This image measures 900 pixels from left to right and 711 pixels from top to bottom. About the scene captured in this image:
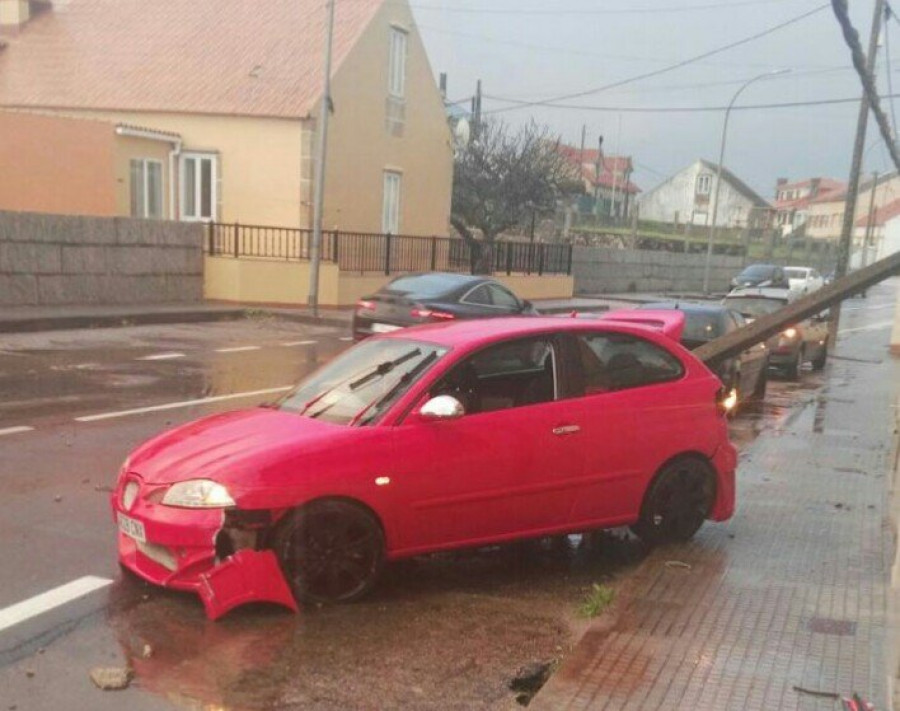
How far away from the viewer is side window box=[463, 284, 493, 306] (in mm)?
15812

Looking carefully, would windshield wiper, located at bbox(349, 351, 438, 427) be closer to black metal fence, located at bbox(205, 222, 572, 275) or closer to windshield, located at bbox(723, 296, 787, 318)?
windshield, located at bbox(723, 296, 787, 318)

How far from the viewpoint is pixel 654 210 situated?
96.8 metres

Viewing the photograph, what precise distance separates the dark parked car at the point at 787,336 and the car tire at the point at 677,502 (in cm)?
1012

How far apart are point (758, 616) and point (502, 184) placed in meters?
33.1

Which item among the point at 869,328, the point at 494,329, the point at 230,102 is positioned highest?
the point at 230,102

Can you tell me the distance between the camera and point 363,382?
573cm

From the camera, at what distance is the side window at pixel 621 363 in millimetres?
5973

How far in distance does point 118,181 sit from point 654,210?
78.7 meters

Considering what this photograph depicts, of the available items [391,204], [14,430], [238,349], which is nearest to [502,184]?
[391,204]

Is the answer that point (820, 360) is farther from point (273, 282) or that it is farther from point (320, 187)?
point (273, 282)

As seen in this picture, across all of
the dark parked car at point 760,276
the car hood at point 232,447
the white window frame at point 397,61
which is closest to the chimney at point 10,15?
the white window frame at point 397,61

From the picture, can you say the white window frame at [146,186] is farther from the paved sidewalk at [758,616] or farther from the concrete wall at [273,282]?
the paved sidewalk at [758,616]

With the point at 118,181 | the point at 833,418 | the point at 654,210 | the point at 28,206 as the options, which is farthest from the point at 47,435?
the point at 654,210

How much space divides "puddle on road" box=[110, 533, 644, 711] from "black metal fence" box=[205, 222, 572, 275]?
19.2m
